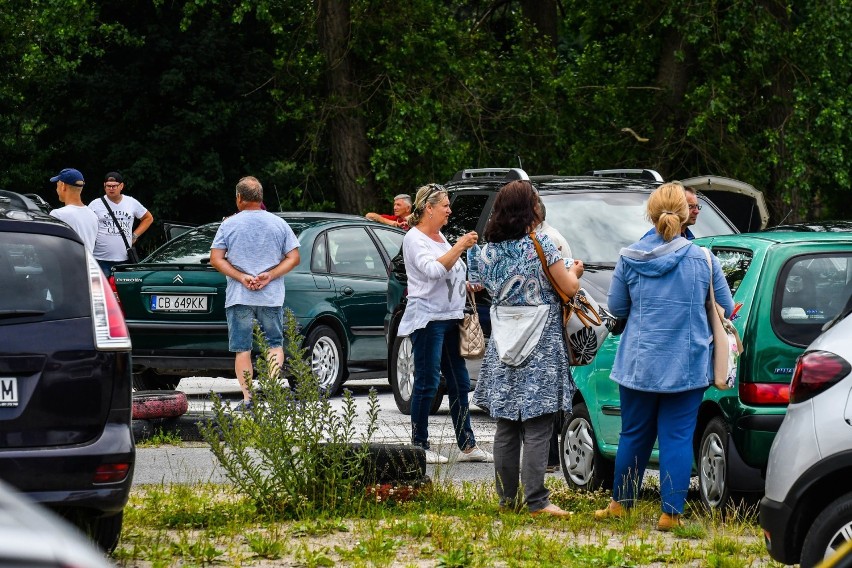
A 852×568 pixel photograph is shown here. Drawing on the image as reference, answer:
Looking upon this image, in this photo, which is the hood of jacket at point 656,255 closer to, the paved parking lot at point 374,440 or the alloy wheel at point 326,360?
the paved parking lot at point 374,440

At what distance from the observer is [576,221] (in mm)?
11180

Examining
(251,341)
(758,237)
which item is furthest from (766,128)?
(758,237)

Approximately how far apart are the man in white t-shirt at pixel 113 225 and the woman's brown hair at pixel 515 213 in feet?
24.3

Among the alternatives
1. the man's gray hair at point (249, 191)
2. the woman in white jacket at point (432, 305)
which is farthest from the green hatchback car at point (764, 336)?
the man's gray hair at point (249, 191)

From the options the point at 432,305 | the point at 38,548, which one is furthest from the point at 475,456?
the point at 38,548

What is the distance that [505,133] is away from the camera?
27.1m

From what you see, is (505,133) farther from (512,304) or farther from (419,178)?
(512,304)

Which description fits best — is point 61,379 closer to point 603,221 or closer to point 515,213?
point 515,213

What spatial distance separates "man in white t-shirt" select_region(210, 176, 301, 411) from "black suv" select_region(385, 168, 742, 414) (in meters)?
1.43

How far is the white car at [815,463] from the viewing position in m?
5.12

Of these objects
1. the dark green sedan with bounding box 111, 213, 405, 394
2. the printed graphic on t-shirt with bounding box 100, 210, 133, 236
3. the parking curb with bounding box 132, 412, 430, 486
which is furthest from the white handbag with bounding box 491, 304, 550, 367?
the printed graphic on t-shirt with bounding box 100, 210, 133, 236

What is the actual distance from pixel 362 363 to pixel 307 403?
22.9 ft

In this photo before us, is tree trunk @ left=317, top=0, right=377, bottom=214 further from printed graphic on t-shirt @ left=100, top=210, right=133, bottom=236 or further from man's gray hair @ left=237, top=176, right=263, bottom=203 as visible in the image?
man's gray hair @ left=237, top=176, right=263, bottom=203

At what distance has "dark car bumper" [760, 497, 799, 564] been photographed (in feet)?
17.5
